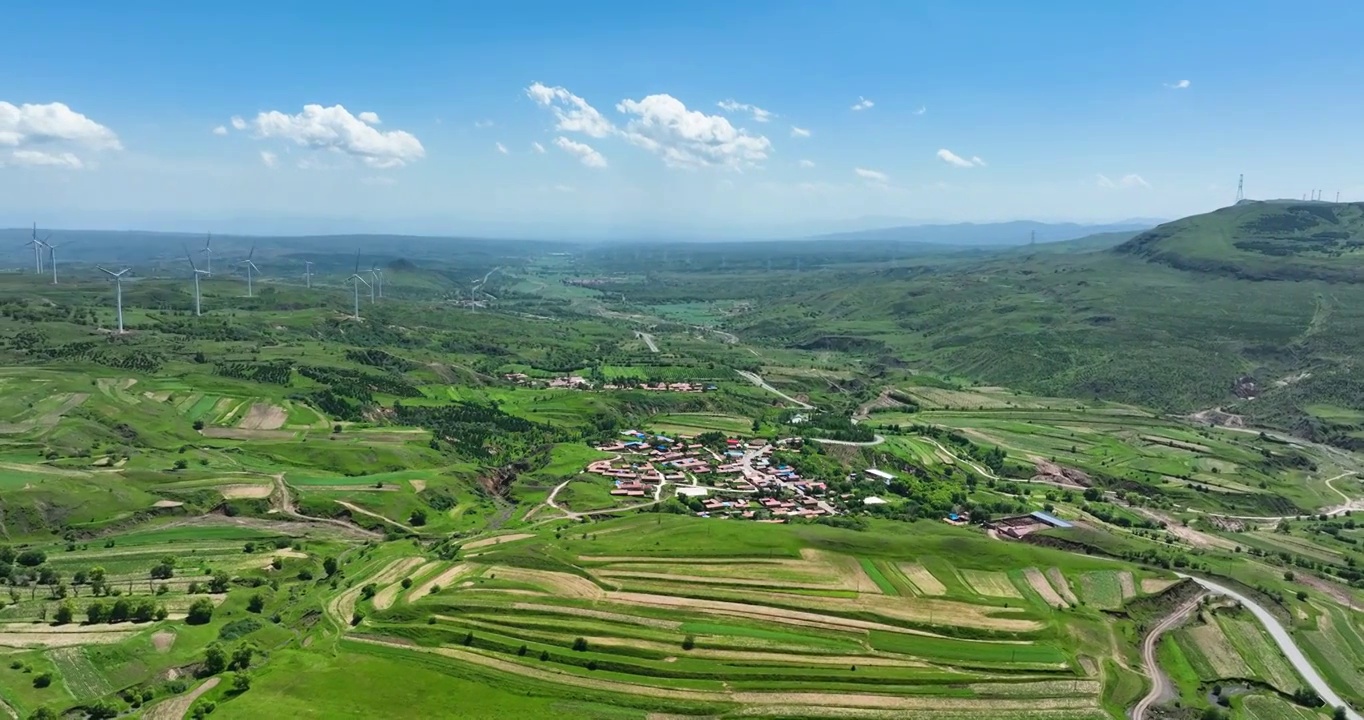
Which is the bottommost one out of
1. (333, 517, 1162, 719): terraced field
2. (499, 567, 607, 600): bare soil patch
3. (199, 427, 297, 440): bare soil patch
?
(333, 517, 1162, 719): terraced field

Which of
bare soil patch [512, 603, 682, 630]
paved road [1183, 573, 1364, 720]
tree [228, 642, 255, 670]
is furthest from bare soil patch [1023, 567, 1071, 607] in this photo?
tree [228, 642, 255, 670]

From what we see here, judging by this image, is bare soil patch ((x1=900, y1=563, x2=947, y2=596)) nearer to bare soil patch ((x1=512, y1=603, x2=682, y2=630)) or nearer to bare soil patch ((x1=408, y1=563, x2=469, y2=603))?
bare soil patch ((x1=512, y1=603, x2=682, y2=630))

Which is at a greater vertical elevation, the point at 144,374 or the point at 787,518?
the point at 144,374

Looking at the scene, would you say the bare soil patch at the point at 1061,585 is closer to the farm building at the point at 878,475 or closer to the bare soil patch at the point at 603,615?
the bare soil patch at the point at 603,615

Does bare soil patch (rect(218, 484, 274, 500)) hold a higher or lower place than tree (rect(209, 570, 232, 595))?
higher

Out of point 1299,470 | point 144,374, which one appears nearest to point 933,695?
point 1299,470

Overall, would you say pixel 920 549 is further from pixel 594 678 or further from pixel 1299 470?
pixel 1299 470
